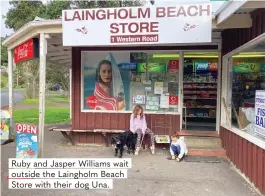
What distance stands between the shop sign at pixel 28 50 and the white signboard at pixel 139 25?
4.15 feet

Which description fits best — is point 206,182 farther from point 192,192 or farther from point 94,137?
point 94,137

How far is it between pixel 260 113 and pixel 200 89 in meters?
4.60

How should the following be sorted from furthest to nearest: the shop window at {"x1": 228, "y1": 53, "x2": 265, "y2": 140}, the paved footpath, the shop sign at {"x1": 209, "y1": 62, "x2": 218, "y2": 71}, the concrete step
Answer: the shop sign at {"x1": 209, "y1": 62, "x2": 218, "y2": 71} → the concrete step → the shop window at {"x1": 228, "y1": 53, "x2": 265, "y2": 140} → the paved footpath

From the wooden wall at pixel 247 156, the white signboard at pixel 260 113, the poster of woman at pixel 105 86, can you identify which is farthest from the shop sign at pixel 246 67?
the poster of woman at pixel 105 86

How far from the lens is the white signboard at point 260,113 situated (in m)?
4.78

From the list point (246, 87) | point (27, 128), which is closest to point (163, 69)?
point (246, 87)

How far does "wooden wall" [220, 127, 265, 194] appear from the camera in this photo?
468 centimetres

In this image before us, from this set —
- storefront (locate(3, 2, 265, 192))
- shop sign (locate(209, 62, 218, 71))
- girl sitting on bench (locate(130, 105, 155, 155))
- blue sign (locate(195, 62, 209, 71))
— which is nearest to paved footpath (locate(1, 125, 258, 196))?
girl sitting on bench (locate(130, 105, 155, 155))

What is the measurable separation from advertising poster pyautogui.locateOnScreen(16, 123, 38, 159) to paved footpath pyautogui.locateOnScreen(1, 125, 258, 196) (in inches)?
19.4

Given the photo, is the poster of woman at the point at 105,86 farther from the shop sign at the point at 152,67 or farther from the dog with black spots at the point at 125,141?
the dog with black spots at the point at 125,141

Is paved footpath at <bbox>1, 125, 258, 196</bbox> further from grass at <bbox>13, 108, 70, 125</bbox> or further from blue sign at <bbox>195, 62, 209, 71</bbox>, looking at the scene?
grass at <bbox>13, 108, 70, 125</bbox>

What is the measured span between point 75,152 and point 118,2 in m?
15.7

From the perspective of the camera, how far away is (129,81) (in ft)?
26.6

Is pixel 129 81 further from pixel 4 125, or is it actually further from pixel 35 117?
pixel 35 117
